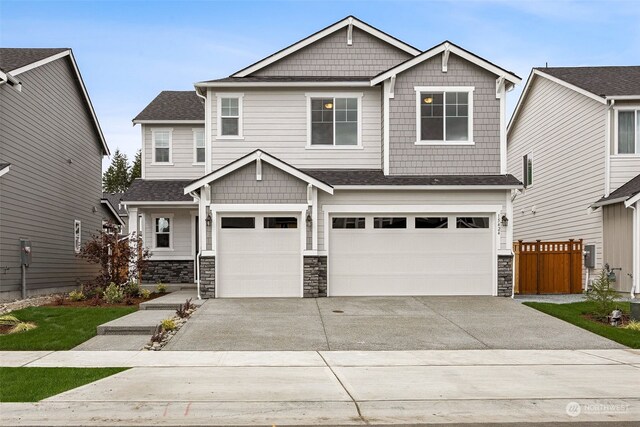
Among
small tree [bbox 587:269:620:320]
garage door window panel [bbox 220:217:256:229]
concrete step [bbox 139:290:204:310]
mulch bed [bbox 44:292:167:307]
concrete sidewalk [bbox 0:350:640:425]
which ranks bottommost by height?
concrete sidewalk [bbox 0:350:640:425]

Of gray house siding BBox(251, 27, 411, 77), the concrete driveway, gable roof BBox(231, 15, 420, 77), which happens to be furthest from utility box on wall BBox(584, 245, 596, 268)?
gray house siding BBox(251, 27, 411, 77)

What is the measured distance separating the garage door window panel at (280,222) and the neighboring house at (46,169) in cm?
708

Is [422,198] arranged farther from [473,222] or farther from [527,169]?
[527,169]

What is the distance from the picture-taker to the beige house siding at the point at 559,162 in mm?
21078

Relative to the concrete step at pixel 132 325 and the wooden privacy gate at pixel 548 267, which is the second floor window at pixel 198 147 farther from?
the wooden privacy gate at pixel 548 267

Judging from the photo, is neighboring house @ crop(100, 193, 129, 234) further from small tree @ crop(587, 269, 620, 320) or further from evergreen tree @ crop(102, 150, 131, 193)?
evergreen tree @ crop(102, 150, 131, 193)

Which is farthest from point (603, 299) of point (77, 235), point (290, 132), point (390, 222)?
point (77, 235)

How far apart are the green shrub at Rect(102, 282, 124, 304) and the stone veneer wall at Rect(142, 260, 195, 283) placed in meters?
5.83

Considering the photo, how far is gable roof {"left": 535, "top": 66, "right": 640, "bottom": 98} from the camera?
20391mm

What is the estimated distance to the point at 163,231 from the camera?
23984mm

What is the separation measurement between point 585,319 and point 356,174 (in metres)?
7.60

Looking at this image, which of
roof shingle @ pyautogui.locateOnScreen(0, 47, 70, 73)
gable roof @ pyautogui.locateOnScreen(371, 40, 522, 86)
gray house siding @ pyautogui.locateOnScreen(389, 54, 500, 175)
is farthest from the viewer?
roof shingle @ pyautogui.locateOnScreen(0, 47, 70, 73)

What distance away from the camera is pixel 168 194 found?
2303 centimetres

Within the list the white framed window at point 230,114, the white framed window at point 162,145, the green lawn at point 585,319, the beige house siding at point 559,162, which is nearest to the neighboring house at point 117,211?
the white framed window at point 162,145
